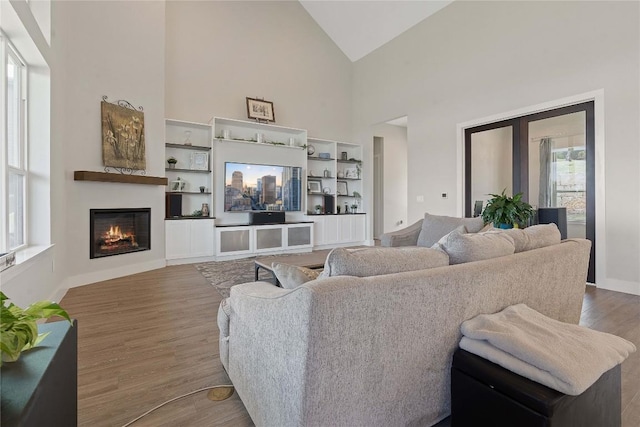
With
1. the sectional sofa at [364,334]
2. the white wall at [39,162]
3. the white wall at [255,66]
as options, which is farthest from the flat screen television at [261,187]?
the sectional sofa at [364,334]

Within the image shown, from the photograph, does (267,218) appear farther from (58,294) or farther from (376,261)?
(376,261)

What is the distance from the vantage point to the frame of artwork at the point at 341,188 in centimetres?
706

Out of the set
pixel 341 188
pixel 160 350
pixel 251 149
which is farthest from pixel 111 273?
pixel 341 188

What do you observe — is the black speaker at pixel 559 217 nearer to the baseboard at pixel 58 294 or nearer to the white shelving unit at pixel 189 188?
the white shelving unit at pixel 189 188

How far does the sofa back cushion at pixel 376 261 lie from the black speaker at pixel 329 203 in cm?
529

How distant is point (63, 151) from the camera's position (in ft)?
11.0

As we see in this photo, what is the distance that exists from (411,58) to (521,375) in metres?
6.03

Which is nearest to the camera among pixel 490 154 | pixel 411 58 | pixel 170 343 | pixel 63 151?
pixel 170 343

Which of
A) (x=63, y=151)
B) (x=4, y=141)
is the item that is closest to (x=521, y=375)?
(x=4, y=141)

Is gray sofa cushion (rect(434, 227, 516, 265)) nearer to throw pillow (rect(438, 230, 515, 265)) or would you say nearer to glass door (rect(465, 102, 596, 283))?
throw pillow (rect(438, 230, 515, 265))

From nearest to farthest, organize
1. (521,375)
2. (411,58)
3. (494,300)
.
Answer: (521,375), (494,300), (411,58)

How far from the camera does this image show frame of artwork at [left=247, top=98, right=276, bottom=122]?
5.89 meters

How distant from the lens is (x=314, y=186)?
21.9ft

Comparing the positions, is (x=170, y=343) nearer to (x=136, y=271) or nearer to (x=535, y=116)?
(x=136, y=271)
